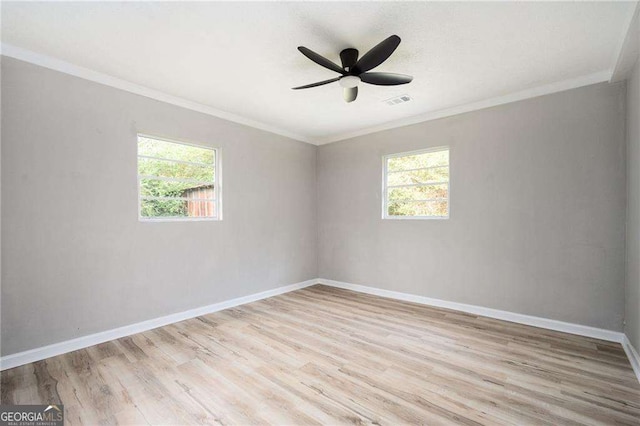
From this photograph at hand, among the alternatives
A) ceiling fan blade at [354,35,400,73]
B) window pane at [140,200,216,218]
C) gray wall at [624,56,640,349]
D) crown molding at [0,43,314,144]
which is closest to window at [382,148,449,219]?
gray wall at [624,56,640,349]

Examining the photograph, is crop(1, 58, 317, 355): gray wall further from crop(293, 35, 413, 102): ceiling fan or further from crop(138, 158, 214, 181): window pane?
crop(293, 35, 413, 102): ceiling fan

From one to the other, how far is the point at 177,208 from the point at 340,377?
9.04 feet

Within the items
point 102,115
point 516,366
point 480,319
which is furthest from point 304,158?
point 516,366

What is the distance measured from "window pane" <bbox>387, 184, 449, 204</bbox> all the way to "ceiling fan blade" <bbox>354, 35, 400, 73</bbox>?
7.57 feet

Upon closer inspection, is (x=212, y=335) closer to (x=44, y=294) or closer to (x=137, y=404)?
(x=137, y=404)

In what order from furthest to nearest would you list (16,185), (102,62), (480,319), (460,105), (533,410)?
(460,105) < (480,319) < (102,62) < (16,185) < (533,410)

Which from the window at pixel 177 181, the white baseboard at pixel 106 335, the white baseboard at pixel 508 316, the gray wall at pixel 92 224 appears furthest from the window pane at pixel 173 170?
the white baseboard at pixel 508 316

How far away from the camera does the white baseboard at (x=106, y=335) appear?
2474mm

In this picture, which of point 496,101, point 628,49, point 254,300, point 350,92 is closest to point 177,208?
point 254,300

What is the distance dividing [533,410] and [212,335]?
2.85 metres

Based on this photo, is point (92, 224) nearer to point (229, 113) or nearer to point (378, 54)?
point (229, 113)

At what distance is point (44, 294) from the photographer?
2617mm

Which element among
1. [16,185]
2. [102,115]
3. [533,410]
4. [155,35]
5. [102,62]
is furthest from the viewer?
[102,115]

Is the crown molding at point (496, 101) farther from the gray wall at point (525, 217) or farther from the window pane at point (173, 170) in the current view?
the window pane at point (173, 170)
